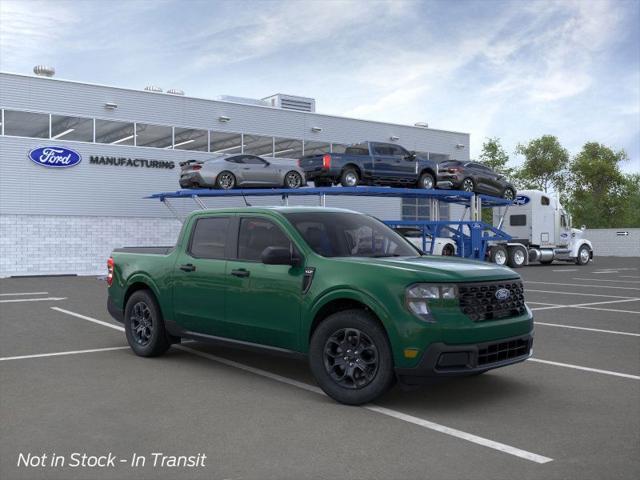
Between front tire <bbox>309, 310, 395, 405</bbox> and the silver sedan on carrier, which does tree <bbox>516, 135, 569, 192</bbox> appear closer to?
the silver sedan on carrier

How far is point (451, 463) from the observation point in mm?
4344

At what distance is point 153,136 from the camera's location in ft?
98.9

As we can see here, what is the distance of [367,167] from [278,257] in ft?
58.3

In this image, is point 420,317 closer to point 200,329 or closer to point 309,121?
point 200,329

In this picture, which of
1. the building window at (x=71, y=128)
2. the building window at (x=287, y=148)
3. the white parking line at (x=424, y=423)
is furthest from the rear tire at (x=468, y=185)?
the white parking line at (x=424, y=423)

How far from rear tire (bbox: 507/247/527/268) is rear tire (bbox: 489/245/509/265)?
42 cm

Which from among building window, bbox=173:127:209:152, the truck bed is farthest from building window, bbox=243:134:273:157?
the truck bed

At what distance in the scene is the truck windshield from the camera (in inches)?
258

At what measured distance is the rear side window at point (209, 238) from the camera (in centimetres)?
729

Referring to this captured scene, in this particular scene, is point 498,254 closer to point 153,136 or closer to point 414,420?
point 153,136

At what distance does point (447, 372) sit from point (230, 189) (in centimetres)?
2032

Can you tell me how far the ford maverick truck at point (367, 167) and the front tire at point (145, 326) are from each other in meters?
15.8

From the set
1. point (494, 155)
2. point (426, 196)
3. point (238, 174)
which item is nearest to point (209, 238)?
point (238, 174)

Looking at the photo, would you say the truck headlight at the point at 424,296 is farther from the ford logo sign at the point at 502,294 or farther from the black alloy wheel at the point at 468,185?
the black alloy wheel at the point at 468,185
